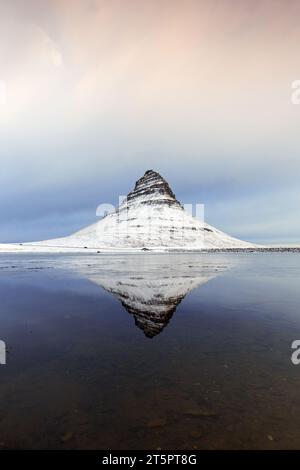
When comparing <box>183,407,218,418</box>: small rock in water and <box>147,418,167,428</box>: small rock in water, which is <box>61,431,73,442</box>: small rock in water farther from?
<box>183,407,218,418</box>: small rock in water

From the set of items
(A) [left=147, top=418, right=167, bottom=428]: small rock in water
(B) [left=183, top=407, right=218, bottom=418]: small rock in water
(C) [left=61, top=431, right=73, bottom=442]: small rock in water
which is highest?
(B) [left=183, top=407, right=218, bottom=418]: small rock in water

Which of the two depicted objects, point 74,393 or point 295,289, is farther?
point 295,289

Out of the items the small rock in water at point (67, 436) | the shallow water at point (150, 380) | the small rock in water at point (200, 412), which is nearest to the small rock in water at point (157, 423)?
the shallow water at point (150, 380)

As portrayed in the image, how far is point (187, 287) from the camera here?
21219mm

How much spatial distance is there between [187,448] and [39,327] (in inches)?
317

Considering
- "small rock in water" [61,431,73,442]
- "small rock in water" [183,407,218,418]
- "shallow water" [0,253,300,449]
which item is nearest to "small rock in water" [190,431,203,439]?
"shallow water" [0,253,300,449]

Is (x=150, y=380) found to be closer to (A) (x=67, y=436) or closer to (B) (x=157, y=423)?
(B) (x=157, y=423)

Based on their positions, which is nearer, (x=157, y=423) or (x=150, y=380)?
(x=157, y=423)

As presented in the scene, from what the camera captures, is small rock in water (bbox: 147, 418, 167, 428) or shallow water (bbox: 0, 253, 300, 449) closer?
shallow water (bbox: 0, 253, 300, 449)

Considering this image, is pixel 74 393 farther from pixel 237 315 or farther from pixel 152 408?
pixel 237 315

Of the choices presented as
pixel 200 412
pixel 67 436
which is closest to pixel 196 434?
pixel 200 412

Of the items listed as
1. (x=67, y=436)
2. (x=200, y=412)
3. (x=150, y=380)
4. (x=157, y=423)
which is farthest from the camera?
(x=150, y=380)

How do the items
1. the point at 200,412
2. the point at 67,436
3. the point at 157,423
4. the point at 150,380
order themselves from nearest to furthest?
the point at 67,436, the point at 157,423, the point at 200,412, the point at 150,380
